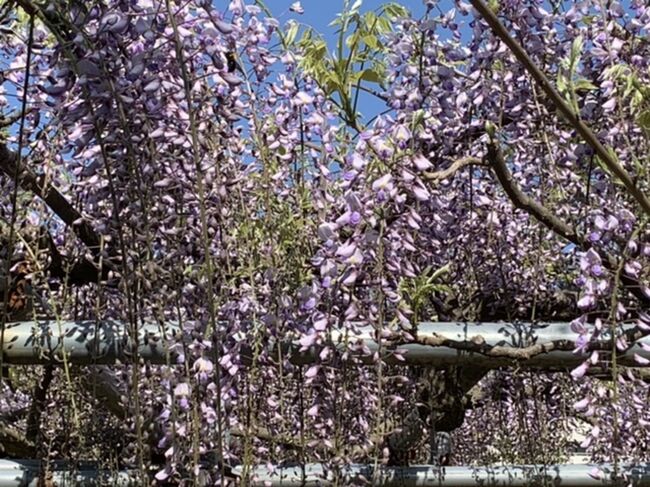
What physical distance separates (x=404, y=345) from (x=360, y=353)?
219 mm

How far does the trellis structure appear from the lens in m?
1.82

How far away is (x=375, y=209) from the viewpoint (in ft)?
5.24

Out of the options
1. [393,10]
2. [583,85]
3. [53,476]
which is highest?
[393,10]

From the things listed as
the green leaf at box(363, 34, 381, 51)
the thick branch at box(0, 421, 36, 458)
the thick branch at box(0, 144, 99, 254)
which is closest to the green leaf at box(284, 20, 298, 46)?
the green leaf at box(363, 34, 381, 51)

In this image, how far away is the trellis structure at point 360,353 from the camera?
182 centimetres

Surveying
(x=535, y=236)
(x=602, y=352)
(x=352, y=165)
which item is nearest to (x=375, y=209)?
(x=352, y=165)

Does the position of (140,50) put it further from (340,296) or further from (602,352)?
(602,352)

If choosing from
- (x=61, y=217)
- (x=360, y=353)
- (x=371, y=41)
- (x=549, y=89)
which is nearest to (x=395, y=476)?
(x=360, y=353)

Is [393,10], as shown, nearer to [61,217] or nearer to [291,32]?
[291,32]

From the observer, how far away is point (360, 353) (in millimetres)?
1724

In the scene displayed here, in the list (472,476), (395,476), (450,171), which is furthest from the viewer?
(472,476)

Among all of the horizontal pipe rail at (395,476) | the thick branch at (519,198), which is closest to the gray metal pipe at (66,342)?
the horizontal pipe rail at (395,476)

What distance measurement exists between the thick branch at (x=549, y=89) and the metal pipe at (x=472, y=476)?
3.71 feet

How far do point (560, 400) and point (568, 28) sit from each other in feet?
3.61
